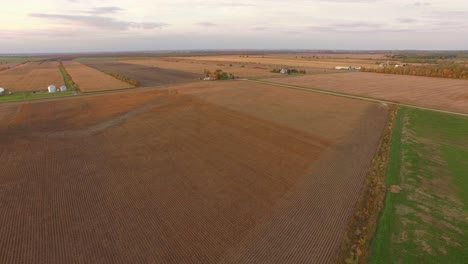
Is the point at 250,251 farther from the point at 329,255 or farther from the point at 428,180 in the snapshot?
the point at 428,180

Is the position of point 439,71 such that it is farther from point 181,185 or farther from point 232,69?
point 181,185

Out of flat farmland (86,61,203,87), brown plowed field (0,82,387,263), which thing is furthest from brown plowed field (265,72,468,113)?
flat farmland (86,61,203,87)

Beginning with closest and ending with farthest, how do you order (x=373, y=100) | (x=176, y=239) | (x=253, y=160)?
1. (x=176, y=239)
2. (x=253, y=160)
3. (x=373, y=100)

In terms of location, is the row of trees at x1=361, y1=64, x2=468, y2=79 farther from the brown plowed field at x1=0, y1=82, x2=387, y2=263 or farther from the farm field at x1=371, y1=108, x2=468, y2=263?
the farm field at x1=371, y1=108, x2=468, y2=263

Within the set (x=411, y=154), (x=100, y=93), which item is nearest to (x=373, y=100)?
(x=411, y=154)

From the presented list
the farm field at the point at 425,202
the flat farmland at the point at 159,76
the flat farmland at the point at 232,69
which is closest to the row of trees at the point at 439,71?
the flat farmland at the point at 232,69

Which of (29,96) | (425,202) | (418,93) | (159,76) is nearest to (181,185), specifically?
(425,202)

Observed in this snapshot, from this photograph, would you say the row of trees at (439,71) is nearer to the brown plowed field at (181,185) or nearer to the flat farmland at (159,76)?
the brown plowed field at (181,185)
